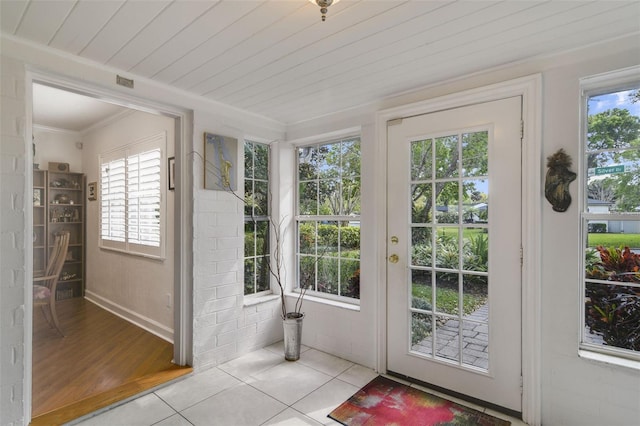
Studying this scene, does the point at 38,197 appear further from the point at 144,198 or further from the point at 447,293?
the point at 447,293

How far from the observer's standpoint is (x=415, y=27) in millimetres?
1673

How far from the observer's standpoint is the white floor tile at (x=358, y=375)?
2.57 meters

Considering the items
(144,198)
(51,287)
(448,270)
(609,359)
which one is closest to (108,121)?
(144,198)

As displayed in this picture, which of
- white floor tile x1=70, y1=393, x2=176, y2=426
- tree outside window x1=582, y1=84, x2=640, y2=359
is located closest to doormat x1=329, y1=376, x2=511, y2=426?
tree outside window x1=582, y1=84, x2=640, y2=359

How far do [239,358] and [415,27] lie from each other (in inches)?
117

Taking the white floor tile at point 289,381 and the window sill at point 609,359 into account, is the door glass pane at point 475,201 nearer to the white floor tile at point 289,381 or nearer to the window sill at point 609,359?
the window sill at point 609,359

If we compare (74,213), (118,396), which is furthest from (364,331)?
(74,213)

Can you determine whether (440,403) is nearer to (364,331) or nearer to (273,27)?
(364,331)

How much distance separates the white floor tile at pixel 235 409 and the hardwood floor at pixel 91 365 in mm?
471

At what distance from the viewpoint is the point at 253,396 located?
2.37 meters

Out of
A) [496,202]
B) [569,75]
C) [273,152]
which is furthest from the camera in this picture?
[273,152]

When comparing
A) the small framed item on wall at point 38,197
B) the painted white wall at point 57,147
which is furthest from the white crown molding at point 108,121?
the small framed item on wall at point 38,197

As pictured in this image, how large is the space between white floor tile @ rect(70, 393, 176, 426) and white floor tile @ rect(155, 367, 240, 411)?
0.21 feet

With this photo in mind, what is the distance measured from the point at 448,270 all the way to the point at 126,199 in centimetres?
377
